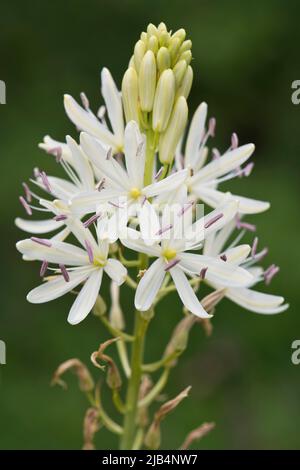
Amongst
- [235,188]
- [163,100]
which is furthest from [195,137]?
[235,188]

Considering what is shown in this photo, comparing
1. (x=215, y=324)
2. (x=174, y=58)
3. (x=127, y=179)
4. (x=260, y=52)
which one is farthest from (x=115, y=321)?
(x=260, y=52)

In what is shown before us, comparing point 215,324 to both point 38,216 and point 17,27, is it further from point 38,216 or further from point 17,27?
point 17,27

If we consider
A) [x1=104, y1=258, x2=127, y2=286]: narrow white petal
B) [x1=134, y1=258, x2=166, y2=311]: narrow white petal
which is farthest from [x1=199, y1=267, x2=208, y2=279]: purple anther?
[x1=104, y1=258, x2=127, y2=286]: narrow white petal

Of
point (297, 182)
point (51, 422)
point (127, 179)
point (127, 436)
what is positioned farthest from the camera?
point (297, 182)

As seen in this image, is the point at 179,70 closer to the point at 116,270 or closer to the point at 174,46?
the point at 174,46

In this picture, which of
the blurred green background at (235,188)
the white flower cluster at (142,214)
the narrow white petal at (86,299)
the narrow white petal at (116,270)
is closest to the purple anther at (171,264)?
the white flower cluster at (142,214)

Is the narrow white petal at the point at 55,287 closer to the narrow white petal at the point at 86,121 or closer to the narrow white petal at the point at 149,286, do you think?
the narrow white petal at the point at 149,286

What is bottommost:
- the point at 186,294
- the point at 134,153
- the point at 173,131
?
the point at 186,294

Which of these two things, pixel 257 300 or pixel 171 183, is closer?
pixel 171 183
